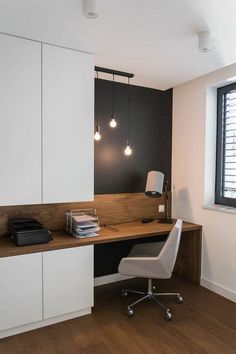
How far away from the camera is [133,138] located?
3359 millimetres

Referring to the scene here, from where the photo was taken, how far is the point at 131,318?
248 cm

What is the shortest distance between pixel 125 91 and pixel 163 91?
0.62 m

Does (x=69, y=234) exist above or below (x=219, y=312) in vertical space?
above

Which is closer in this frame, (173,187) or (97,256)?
(97,256)

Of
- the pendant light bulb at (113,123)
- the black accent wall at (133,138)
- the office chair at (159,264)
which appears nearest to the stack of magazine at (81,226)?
the office chair at (159,264)

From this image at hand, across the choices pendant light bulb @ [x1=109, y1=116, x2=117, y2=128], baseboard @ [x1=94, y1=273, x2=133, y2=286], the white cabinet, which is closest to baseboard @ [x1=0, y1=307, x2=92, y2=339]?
baseboard @ [x1=94, y1=273, x2=133, y2=286]

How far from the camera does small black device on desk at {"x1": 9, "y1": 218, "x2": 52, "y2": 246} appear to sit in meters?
2.20

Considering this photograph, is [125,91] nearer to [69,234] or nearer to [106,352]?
[69,234]

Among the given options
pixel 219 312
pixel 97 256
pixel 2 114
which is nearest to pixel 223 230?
pixel 219 312

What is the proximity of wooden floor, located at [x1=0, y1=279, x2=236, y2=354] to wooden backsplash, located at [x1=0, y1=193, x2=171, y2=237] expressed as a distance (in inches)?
35.9

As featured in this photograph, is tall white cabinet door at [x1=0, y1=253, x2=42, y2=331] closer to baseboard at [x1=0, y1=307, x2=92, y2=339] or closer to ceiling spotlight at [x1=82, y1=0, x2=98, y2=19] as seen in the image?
baseboard at [x1=0, y1=307, x2=92, y2=339]

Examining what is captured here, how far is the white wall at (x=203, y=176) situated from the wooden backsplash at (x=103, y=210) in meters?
0.43

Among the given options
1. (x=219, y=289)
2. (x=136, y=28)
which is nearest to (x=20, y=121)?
(x=136, y=28)

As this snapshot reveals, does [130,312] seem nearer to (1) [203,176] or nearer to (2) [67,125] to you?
(1) [203,176]
